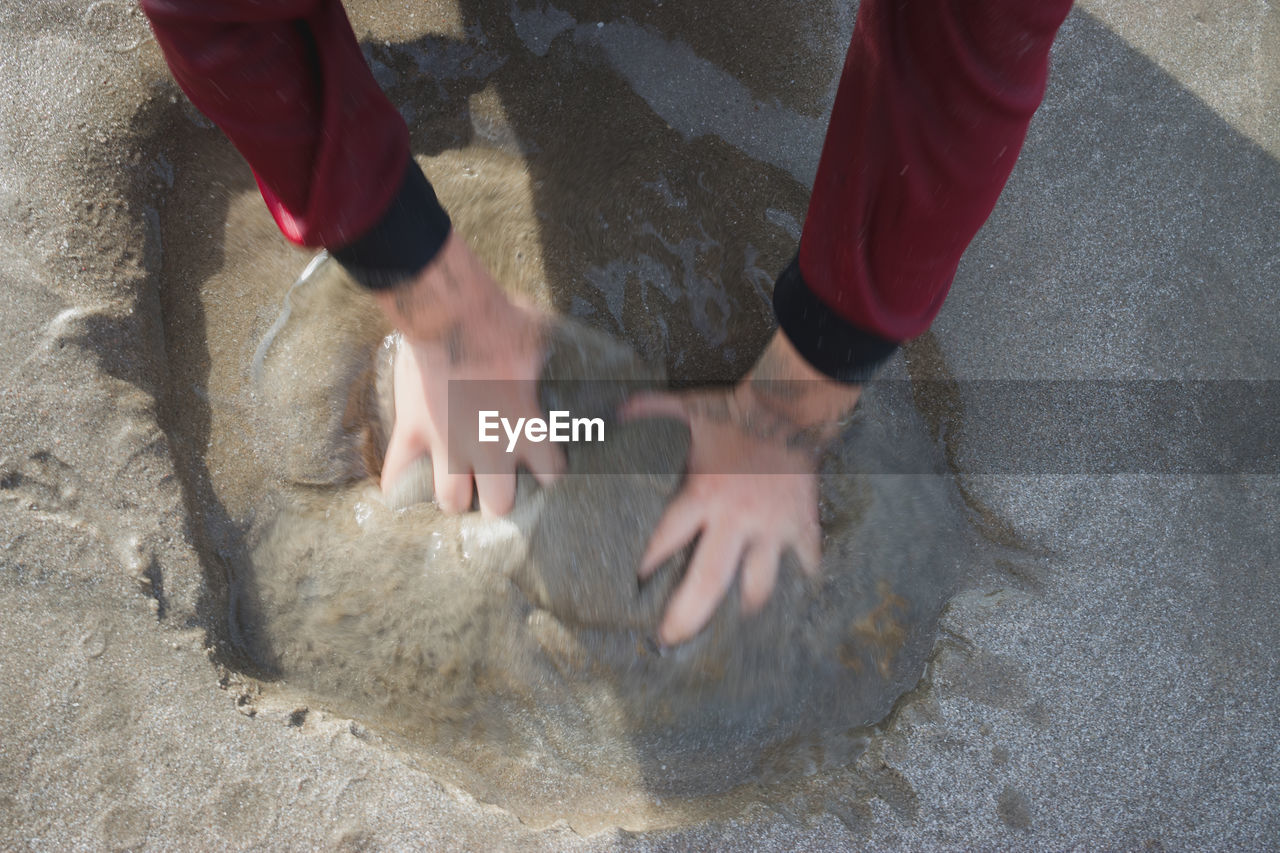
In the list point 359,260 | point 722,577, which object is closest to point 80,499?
point 359,260

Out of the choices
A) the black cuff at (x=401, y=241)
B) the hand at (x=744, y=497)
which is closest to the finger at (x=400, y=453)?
the black cuff at (x=401, y=241)

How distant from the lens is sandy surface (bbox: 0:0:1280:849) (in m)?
1.52

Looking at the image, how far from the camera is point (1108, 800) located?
5.06 feet

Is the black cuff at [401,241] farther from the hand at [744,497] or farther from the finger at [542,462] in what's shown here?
the hand at [744,497]

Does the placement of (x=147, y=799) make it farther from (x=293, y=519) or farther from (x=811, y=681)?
Result: (x=811, y=681)

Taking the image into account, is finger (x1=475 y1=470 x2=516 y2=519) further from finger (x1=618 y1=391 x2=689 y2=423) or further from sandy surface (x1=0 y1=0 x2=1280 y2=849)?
sandy surface (x1=0 y1=0 x2=1280 y2=849)

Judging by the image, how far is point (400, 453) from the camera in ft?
5.54

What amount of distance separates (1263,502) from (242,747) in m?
2.16

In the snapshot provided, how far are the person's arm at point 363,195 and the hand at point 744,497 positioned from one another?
302 millimetres

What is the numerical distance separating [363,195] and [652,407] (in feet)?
2.35

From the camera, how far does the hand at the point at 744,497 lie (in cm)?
160

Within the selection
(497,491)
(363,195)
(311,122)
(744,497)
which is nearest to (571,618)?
(497,491)

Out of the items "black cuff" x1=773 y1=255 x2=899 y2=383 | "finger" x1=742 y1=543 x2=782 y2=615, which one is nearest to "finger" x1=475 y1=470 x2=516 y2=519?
"finger" x1=742 y1=543 x2=782 y2=615

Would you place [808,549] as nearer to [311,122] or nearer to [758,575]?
[758,575]
